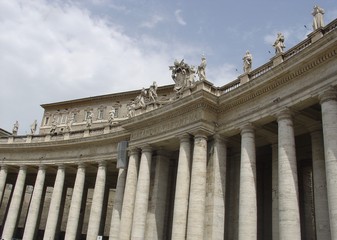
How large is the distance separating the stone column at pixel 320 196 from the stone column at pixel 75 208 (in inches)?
942

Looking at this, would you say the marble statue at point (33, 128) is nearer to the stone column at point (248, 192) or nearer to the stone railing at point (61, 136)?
the stone railing at point (61, 136)

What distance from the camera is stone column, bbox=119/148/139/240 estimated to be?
30.6 meters

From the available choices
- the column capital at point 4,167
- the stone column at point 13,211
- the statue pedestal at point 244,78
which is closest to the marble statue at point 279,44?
the statue pedestal at point 244,78

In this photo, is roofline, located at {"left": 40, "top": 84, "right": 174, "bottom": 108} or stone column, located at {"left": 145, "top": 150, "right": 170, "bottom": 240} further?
roofline, located at {"left": 40, "top": 84, "right": 174, "bottom": 108}

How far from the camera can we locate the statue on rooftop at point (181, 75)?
99.6 feet

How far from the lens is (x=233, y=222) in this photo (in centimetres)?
2883

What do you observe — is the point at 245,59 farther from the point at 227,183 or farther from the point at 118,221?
the point at 118,221

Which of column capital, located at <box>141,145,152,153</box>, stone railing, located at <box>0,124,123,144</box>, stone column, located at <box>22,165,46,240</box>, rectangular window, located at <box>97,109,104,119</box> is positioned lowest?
stone column, located at <box>22,165,46,240</box>

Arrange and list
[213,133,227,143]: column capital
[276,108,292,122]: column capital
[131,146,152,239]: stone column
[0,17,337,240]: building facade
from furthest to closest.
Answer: [131,146,152,239]: stone column
[213,133,227,143]: column capital
[276,108,292,122]: column capital
[0,17,337,240]: building facade

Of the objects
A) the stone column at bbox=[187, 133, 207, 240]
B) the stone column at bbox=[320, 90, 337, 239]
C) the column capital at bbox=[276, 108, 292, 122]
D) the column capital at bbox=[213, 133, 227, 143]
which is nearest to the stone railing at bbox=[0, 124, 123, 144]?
the stone column at bbox=[187, 133, 207, 240]

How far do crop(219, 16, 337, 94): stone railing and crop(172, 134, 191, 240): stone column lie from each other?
16.7ft

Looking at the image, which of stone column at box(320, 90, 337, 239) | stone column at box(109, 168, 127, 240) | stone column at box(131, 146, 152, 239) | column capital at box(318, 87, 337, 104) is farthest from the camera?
stone column at box(109, 168, 127, 240)

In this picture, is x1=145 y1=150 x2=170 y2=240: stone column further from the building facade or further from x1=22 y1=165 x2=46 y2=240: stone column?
x1=22 y1=165 x2=46 y2=240: stone column

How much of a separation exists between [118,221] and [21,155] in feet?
59.9
